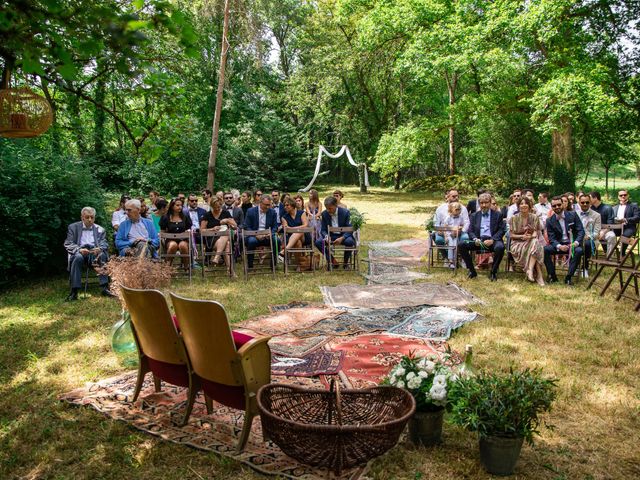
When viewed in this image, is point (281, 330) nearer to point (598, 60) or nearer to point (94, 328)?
point (94, 328)

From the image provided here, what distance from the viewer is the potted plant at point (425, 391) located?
318 cm

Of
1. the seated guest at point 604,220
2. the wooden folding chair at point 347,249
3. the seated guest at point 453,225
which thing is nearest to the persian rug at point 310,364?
the wooden folding chair at point 347,249

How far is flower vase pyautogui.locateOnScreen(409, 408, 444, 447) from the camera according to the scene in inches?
129

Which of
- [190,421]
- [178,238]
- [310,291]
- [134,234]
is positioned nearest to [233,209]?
[178,238]

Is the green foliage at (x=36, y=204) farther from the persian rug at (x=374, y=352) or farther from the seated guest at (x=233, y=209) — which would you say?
the persian rug at (x=374, y=352)

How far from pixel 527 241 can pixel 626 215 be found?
3.25 m

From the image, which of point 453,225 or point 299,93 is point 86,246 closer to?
point 453,225

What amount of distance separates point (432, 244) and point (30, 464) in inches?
301

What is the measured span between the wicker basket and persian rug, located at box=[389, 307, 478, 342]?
8.16 ft

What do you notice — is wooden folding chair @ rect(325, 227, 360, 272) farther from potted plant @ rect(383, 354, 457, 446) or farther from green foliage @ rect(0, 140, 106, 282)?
potted plant @ rect(383, 354, 457, 446)

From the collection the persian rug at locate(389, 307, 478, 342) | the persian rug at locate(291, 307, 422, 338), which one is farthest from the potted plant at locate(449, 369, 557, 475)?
the persian rug at locate(291, 307, 422, 338)

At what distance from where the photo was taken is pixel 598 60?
663 inches

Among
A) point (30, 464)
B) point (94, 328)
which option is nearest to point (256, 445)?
point (30, 464)

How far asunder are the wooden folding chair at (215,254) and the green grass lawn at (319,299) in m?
0.59
